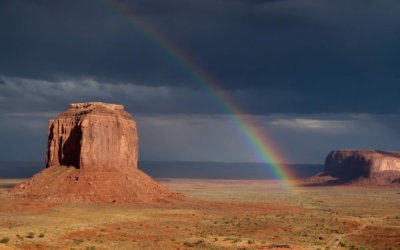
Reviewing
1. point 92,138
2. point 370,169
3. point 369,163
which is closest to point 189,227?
point 92,138

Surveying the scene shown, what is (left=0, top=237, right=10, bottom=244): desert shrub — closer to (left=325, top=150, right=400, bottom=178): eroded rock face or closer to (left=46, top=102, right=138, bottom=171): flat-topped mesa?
(left=46, top=102, right=138, bottom=171): flat-topped mesa

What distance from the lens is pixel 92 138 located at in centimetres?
7938

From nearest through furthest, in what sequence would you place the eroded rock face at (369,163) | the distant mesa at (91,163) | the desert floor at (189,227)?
the desert floor at (189,227)
the distant mesa at (91,163)
the eroded rock face at (369,163)

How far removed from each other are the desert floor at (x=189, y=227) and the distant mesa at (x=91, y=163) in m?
4.14

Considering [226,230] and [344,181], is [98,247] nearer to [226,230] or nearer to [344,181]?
[226,230]

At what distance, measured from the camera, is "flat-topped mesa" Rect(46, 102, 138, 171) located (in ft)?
260

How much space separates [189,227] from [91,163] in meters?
27.7

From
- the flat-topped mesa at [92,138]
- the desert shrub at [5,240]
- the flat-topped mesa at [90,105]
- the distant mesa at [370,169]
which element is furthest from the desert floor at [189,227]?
the distant mesa at [370,169]

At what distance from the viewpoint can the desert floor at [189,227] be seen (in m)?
44.8

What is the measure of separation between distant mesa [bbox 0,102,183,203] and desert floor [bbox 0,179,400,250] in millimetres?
4136

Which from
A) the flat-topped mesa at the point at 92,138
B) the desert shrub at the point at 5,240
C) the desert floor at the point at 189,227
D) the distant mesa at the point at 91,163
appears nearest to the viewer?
the desert shrub at the point at 5,240

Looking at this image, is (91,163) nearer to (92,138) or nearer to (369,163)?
(92,138)

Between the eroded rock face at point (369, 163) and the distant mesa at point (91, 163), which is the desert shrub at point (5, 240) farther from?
the eroded rock face at point (369, 163)

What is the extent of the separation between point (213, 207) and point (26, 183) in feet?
97.9
